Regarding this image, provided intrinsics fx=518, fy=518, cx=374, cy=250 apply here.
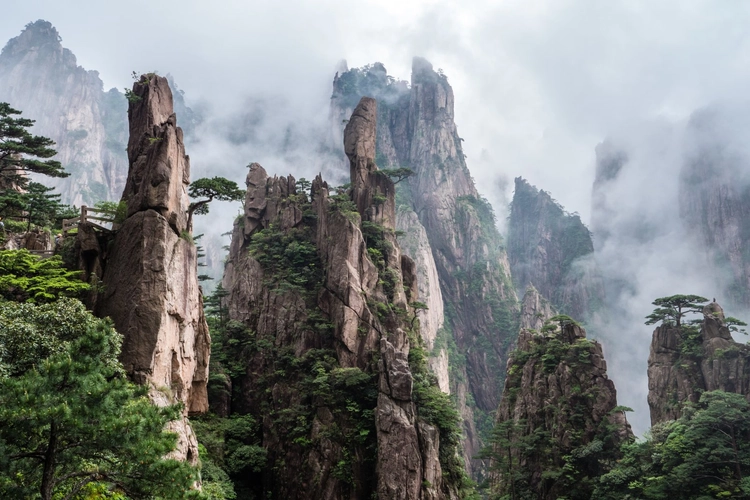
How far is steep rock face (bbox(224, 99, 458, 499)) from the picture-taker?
1114 inches

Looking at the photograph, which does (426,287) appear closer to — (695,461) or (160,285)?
(695,461)

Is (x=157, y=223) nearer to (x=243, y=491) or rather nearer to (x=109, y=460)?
(x=109, y=460)

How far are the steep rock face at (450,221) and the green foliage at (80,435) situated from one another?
203 feet

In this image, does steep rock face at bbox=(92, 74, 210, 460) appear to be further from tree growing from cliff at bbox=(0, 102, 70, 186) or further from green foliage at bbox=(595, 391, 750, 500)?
green foliage at bbox=(595, 391, 750, 500)

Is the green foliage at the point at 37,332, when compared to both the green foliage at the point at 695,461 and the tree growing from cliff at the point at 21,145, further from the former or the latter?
the green foliage at the point at 695,461

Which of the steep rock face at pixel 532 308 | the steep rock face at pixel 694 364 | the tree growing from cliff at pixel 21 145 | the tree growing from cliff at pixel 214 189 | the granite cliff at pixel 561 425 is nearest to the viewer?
the tree growing from cliff at pixel 214 189

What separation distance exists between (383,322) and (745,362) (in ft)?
83.6

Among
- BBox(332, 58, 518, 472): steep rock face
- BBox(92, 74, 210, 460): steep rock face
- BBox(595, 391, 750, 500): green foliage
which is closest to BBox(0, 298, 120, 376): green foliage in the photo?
BBox(92, 74, 210, 460): steep rock face

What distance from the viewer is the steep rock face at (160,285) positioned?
57.4 feet

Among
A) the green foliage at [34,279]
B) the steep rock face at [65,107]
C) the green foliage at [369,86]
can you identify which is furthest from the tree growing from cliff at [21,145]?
the green foliage at [369,86]

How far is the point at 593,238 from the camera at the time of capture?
11019cm

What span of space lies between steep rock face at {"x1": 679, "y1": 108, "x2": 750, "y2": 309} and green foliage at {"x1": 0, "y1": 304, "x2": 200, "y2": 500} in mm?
90404

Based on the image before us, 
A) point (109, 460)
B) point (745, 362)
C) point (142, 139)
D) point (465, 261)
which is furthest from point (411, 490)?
point (465, 261)

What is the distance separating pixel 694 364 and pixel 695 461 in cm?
1433
